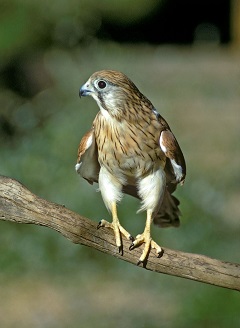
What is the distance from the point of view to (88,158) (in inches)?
185

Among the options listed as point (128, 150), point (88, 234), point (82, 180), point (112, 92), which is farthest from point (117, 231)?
point (82, 180)

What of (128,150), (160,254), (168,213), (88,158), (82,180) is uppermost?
(128,150)

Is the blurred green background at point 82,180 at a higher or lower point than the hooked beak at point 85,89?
lower

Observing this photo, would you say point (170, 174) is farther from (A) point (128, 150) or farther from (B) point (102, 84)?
(B) point (102, 84)

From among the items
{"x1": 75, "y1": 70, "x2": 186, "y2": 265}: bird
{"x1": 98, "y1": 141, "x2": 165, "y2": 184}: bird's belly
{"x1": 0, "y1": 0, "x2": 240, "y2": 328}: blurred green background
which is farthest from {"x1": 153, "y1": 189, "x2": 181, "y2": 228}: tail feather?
{"x1": 0, "y1": 0, "x2": 240, "y2": 328}: blurred green background

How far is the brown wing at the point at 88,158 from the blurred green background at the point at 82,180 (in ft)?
6.98

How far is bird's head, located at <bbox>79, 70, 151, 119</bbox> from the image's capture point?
427 cm

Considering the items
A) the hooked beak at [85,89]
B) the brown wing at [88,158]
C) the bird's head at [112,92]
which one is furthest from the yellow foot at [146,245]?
the hooked beak at [85,89]

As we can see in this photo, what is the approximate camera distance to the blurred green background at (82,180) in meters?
7.22

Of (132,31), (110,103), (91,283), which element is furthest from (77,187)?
(132,31)

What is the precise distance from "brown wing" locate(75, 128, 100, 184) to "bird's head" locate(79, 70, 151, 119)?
0.70 ft

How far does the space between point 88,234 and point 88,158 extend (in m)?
0.57

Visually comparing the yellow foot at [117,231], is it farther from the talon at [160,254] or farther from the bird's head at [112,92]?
the bird's head at [112,92]

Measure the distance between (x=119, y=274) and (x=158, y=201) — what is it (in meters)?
3.06
